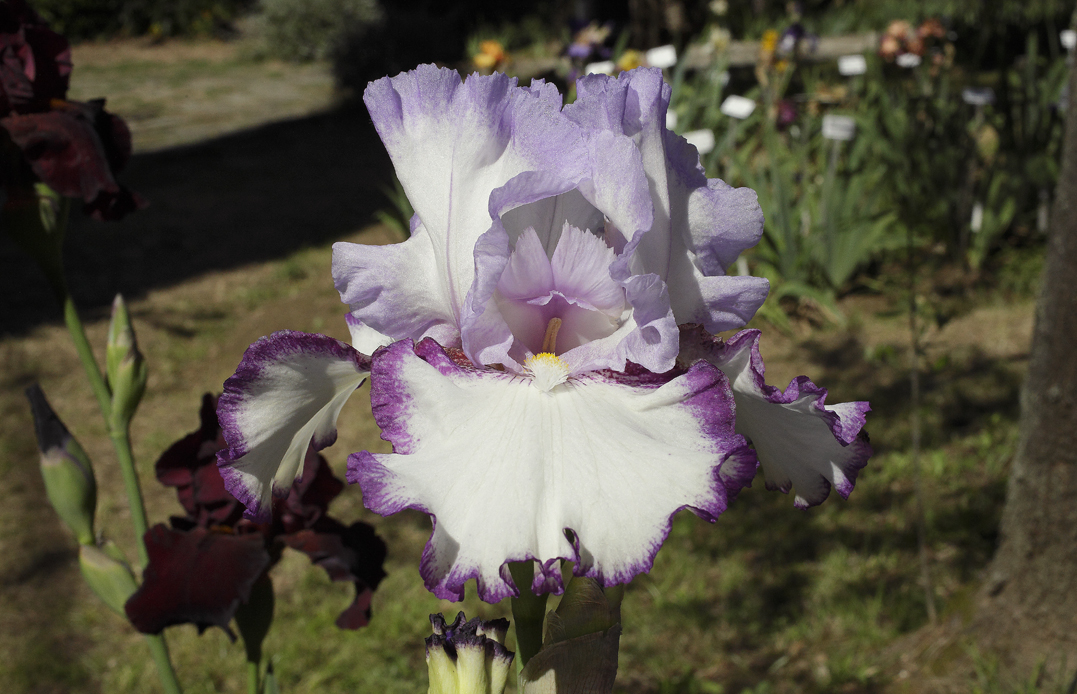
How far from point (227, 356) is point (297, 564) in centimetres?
165

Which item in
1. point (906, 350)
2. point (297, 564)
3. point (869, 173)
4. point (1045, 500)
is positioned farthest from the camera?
point (869, 173)

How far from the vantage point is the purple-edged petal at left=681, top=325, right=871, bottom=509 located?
59 cm

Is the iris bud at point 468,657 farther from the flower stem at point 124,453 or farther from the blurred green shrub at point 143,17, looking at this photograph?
the blurred green shrub at point 143,17

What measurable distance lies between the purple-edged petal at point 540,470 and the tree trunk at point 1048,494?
163 cm

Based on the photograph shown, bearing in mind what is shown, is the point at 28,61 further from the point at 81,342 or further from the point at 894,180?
the point at 894,180

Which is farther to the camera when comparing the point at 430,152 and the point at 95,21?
the point at 95,21

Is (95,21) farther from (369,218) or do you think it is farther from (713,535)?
(713,535)

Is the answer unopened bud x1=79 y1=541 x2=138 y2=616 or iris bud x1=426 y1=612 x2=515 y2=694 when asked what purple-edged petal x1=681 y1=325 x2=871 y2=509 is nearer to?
iris bud x1=426 y1=612 x2=515 y2=694

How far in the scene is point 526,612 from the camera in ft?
1.97

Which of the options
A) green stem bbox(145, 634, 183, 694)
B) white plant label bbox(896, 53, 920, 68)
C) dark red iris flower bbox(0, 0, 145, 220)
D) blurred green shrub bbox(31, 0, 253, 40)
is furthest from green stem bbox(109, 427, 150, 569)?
blurred green shrub bbox(31, 0, 253, 40)

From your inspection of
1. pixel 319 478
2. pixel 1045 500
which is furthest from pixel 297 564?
pixel 1045 500

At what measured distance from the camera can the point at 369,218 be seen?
5941mm

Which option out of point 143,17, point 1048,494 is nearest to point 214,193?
point 1048,494

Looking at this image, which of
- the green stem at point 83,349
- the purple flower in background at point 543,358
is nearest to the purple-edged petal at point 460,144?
the purple flower in background at point 543,358
